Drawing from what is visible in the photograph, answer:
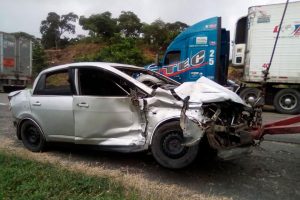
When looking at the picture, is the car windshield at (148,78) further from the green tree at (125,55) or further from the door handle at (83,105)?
the green tree at (125,55)

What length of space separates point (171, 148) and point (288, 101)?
9366 mm

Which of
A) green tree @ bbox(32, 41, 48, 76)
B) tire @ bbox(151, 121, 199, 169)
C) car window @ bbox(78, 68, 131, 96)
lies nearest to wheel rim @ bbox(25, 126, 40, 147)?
car window @ bbox(78, 68, 131, 96)

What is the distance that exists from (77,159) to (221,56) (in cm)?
845

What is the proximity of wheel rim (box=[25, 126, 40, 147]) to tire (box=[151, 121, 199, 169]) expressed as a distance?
2368 millimetres

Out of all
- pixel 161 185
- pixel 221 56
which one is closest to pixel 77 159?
pixel 161 185

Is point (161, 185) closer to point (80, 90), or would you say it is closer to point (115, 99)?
point (115, 99)

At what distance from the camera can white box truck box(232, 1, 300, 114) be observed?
1216 centimetres

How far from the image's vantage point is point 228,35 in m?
12.9

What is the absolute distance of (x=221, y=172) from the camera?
500 centimetres

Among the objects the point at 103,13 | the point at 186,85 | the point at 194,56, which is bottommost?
the point at 186,85

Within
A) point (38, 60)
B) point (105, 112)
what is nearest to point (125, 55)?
point (38, 60)

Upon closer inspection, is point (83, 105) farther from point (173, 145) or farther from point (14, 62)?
point (14, 62)

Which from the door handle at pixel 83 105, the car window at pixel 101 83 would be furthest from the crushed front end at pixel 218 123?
the door handle at pixel 83 105

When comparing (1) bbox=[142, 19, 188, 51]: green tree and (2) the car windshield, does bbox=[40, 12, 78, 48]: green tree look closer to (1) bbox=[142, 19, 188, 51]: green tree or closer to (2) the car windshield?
(1) bbox=[142, 19, 188, 51]: green tree
